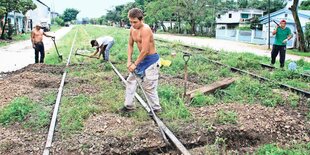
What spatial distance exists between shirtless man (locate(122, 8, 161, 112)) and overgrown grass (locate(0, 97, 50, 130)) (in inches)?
57.2

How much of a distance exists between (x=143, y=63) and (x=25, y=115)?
2.31 metres

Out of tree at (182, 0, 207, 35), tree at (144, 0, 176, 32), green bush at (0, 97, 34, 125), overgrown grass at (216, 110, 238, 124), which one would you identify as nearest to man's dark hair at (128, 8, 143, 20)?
overgrown grass at (216, 110, 238, 124)

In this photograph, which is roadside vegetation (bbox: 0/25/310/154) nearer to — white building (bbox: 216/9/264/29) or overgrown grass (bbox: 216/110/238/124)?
overgrown grass (bbox: 216/110/238/124)

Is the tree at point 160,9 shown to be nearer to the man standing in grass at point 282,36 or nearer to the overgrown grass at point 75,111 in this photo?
the man standing in grass at point 282,36

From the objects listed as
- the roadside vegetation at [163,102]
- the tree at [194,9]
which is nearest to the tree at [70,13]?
the tree at [194,9]

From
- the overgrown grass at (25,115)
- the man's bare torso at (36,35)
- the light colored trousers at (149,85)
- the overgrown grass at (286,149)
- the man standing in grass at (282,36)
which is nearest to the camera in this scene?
the overgrown grass at (286,149)

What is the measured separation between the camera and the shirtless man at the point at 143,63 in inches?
223

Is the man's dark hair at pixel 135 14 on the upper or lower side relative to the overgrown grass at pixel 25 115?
upper

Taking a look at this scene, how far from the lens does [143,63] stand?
6.05 metres

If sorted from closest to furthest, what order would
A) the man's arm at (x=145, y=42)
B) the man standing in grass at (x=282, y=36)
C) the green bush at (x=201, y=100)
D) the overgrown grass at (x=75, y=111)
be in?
1. the overgrown grass at (x=75, y=111)
2. the man's arm at (x=145, y=42)
3. the green bush at (x=201, y=100)
4. the man standing in grass at (x=282, y=36)

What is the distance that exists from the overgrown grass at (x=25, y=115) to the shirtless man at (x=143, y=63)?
1.45 m

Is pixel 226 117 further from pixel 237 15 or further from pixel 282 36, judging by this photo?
pixel 237 15

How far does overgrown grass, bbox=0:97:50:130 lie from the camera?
580 cm

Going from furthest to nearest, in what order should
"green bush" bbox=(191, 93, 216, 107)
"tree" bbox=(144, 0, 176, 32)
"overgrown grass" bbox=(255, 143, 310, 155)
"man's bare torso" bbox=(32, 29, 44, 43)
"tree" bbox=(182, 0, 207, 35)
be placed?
"tree" bbox=(144, 0, 176, 32) < "tree" bbox=(182, 0, 207, 35) < "man's bare torso" bbox=(32, 29, 44, 43) < "green bush" bbox=(191, 93, 216, 107) < "overgrown grass" bbox=(255, 143, 310, 155)
